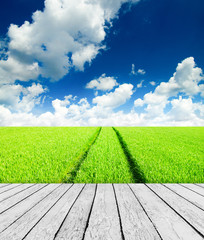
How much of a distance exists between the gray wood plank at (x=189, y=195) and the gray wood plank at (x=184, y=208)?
137 millimetres

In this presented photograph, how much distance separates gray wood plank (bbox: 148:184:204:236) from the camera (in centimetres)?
200

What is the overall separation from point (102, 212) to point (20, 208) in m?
1.36

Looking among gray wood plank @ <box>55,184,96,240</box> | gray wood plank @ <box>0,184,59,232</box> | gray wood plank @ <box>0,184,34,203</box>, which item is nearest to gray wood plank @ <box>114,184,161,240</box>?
gray wood plank @ <box>55,184,96,240</box>

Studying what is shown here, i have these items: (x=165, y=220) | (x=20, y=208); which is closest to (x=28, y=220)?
(x=20, y=208)

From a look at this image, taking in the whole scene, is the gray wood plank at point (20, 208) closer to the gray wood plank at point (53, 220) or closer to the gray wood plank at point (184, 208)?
the gray wood plank at point (53, 220)

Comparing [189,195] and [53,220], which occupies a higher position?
[53,220]

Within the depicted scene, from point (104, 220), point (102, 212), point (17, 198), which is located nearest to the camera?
point (104, 220)

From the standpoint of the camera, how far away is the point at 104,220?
2.00 m

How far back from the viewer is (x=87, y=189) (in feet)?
10.6

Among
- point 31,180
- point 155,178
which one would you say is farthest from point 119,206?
point 31,180

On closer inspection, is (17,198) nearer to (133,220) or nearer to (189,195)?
(133,220)

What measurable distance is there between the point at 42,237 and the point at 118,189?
6.20 feet

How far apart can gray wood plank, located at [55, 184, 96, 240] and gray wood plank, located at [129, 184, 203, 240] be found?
3.07ft

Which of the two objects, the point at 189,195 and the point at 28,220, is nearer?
the point at 28,220
